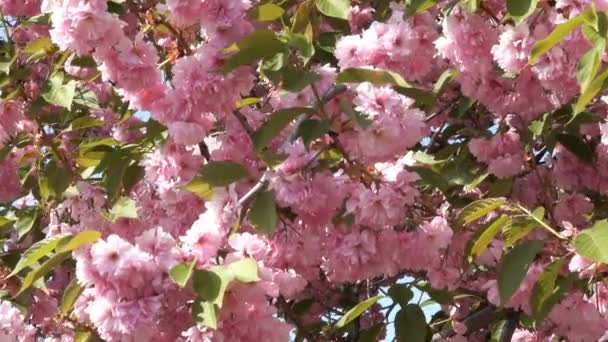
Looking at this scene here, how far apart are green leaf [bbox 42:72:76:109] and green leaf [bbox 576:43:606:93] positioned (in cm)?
162

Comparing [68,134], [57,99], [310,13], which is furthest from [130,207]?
[68,134]

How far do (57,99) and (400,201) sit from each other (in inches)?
53.7

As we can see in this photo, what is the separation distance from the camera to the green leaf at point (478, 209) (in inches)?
115

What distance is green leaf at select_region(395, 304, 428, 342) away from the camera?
135 inches

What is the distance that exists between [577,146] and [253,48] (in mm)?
1541

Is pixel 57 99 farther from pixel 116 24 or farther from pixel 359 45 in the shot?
pixel 359 45

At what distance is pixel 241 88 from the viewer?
2826 millimetres

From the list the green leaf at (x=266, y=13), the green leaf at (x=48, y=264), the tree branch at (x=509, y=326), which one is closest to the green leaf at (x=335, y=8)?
the green leaf at (x=266, y=13)

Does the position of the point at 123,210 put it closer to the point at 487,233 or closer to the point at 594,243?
the point at 487,233

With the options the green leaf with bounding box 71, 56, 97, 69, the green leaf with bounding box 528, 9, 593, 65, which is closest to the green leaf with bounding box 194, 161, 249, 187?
the green leaf with bounding box 528, 9, 593, 65

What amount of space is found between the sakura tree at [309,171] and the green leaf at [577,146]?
0.04ft

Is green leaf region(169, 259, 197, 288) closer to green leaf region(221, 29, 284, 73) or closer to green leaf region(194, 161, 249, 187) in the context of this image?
green leaf region(194, 161, 249, 187)

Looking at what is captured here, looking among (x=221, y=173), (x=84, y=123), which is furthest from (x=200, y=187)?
(x=84, y=123)

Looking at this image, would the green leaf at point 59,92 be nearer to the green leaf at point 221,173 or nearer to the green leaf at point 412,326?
the green leaf at point 221,173
